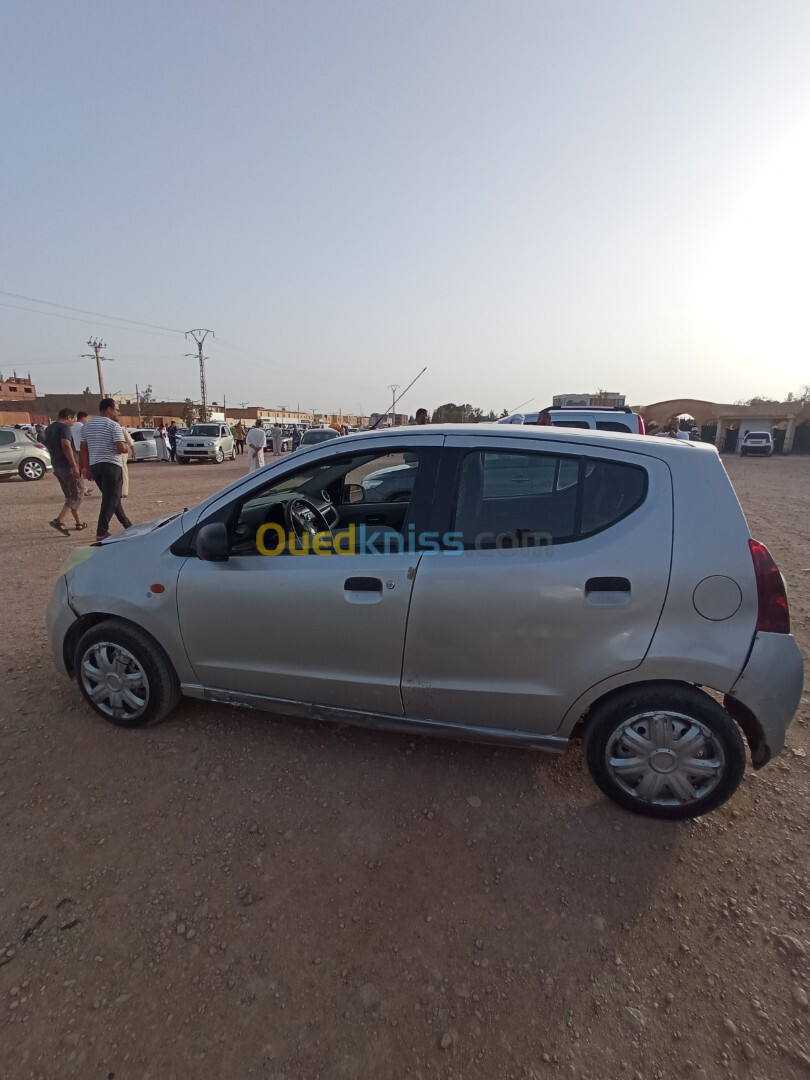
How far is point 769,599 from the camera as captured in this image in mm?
1994

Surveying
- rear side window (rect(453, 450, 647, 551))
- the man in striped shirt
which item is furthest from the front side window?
the man in striped shirt

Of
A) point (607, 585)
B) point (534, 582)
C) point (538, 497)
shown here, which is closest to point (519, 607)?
point (534, 582)

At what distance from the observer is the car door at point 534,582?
205 centimetres

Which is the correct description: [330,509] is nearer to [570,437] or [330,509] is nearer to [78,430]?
[570,437]

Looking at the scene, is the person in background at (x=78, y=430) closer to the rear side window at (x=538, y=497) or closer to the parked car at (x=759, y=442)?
the rear side window at (x=538, y=497)

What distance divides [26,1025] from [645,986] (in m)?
1.93

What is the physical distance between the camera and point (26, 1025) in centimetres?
148

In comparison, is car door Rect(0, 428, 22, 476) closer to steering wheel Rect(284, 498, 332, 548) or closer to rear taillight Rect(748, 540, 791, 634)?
steering wheel Rect(284, 498, 332, 548)

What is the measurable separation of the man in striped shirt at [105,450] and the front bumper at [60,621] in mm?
4019

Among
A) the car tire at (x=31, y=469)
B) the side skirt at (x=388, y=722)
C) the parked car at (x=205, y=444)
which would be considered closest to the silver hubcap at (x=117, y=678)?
the side skirt at (x=388, y=722)

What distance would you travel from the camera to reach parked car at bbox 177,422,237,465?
22109mm

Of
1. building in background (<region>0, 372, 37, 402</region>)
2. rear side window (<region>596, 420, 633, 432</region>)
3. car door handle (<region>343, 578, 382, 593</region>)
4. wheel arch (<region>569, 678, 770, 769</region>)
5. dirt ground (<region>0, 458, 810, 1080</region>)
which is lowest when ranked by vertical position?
dirt ground (<region>0, 458, 810, 1080</region>)

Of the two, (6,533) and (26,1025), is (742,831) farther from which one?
(6,533)

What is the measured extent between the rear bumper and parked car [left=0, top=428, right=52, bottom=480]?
16503 mm
